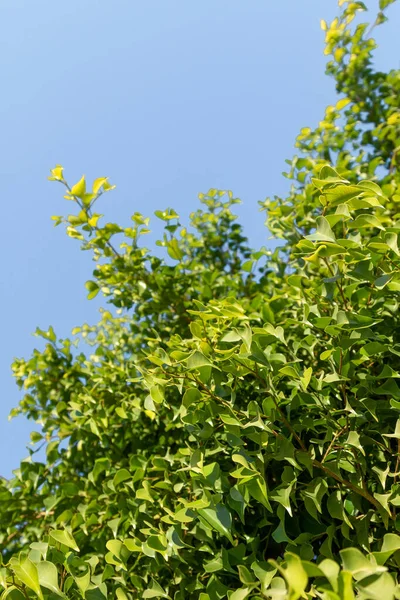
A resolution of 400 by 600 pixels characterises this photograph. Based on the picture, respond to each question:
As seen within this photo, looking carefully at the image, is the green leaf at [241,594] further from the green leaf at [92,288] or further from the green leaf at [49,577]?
the green leaf at [92,288]

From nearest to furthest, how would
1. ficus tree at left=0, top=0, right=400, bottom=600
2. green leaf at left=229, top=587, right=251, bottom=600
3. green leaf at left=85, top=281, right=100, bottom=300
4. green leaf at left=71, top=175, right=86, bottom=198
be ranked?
green leaf at left=229, top=587, right=251, bottom=600
ficus tree at left=0, top=0, right=400, bottom=600
green leaf at left=71, top=175, right=86, bottom=198
green leaf at left=85, top=281, right=100, bottom=300

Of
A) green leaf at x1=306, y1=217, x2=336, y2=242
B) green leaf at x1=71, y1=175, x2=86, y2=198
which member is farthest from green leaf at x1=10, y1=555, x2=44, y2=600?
green leaf at x1=71, y1=175, x2=86, y2=198

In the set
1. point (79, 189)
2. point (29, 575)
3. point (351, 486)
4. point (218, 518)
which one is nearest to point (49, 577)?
point (29, 575)

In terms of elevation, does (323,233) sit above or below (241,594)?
above

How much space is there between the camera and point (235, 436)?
1.09 m

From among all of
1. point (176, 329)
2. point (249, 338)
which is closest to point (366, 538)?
point (249, 338)

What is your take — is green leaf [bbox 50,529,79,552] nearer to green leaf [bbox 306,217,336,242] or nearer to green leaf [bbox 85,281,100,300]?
green leaf [bbox 306,217,336,242]

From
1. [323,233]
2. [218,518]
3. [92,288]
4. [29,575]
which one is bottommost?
[218,518]

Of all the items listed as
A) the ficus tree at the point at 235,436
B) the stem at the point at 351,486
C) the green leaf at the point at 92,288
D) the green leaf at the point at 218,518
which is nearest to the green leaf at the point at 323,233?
the ficus tree at the point at 235,436

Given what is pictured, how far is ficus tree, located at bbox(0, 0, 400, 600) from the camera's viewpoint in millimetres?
1053

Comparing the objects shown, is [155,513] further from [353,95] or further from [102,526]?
[353,95]

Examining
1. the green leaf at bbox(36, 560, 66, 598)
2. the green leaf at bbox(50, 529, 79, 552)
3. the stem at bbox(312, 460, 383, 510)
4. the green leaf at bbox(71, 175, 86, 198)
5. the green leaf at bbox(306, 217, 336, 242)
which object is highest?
the green leaf at bbox(71, 175, 86, 198)

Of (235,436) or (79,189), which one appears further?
(79,189)

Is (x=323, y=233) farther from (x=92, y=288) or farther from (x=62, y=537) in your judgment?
(x=92, y=288)
